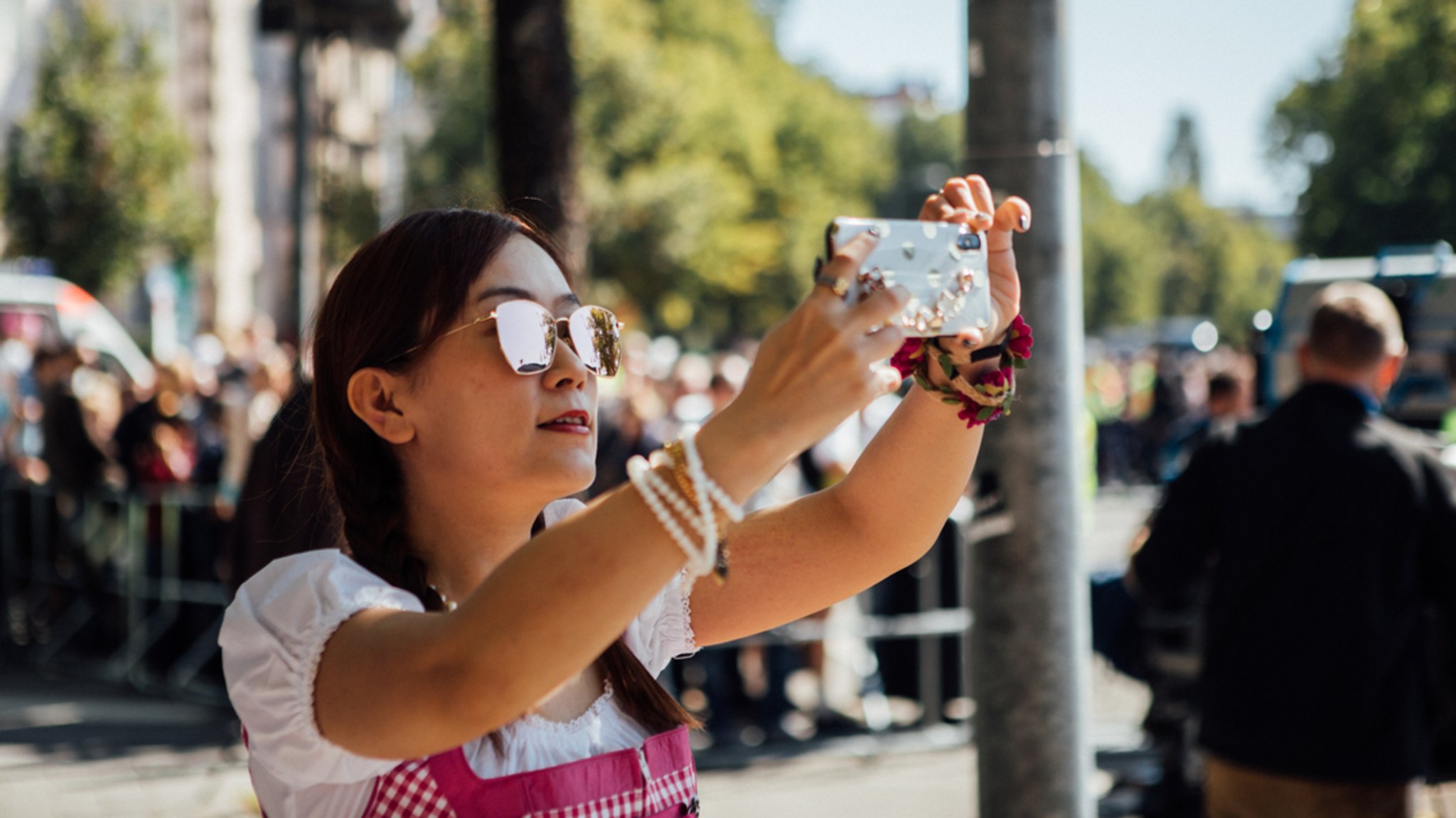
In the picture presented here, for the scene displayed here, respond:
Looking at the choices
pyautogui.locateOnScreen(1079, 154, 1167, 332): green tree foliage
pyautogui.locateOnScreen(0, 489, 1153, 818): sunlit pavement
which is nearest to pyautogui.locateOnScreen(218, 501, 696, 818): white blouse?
pyautogui.locateOnScreen(0, 489, 1153, 818): sunlit pavement

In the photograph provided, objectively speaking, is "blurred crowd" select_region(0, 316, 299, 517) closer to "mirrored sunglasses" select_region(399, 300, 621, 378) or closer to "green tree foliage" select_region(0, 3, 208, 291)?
"mirrored sunglasses" select_region(399, 300, 621, 378)

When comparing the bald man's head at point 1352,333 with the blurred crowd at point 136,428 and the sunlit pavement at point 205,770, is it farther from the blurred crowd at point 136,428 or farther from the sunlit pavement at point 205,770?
the blurred crowd at point 136,428

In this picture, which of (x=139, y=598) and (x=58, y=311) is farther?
(x=58, y=311)

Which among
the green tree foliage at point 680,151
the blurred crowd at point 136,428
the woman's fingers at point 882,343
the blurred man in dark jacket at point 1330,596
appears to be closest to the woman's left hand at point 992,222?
the woman's fingers at point 882,343

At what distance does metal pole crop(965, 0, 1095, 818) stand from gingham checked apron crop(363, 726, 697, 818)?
184 centimetres

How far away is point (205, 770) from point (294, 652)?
6.08 meters

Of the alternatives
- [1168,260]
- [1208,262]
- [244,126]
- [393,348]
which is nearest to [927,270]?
[393,348]

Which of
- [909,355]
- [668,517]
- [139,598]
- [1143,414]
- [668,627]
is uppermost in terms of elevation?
[909,355]

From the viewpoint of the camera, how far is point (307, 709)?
1.52m

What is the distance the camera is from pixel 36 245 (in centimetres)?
2358

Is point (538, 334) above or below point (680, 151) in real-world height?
below

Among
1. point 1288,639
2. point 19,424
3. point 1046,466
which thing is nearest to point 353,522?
point 1046,466

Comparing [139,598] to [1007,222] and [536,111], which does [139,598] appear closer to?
[536,111]

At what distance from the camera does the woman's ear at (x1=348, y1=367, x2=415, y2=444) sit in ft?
5.94
